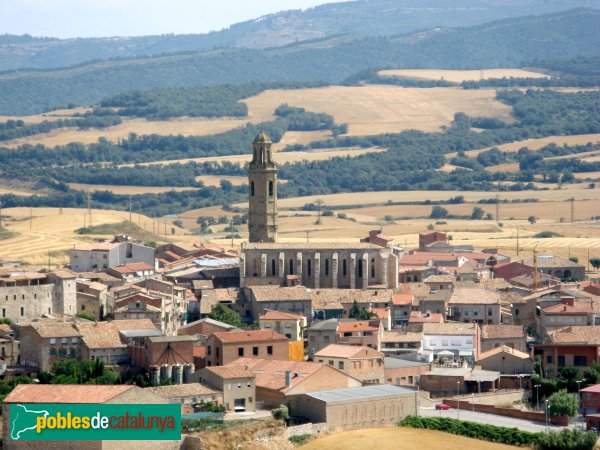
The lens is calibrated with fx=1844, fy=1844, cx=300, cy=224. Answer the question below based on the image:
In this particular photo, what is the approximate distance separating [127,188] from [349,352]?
111 metres

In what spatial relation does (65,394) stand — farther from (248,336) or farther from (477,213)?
(477,213)

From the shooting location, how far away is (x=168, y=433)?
48344 millimetres

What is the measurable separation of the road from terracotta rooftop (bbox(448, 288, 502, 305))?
15341 mm

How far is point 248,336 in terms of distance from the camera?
6091cm

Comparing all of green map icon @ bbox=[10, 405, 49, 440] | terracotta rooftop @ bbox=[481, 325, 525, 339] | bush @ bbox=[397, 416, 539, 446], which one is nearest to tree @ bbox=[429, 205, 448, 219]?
terracotta rooftop @ bbox=[481, 325, 525, 339]

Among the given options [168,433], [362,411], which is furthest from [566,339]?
[168,433]

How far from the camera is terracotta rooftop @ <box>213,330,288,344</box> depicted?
2375 inches

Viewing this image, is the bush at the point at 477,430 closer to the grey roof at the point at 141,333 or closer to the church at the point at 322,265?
the grey roof at the point at 141,333

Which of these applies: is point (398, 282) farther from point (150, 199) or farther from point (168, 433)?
point (150, 199)

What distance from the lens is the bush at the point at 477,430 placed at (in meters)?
52.4

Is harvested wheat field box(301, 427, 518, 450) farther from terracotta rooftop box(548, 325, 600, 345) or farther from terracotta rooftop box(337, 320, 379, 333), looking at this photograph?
terracotta rooftop box(337, 320, 379, 333)

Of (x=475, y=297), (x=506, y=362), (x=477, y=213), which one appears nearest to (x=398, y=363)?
(x=506, y=362)

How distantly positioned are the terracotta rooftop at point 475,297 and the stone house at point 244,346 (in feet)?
40.8

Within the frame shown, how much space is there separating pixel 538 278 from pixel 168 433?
37390 millimetres
